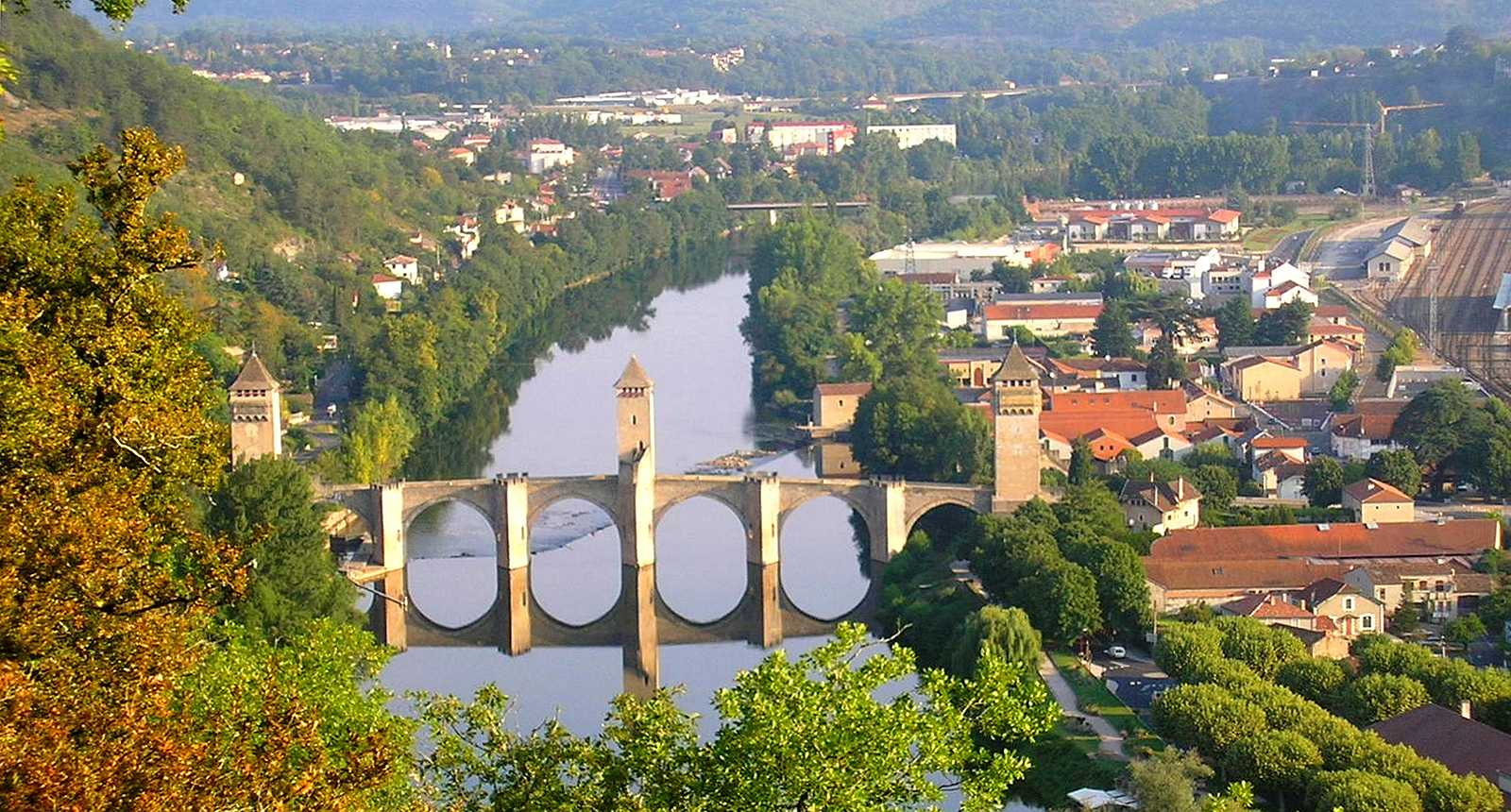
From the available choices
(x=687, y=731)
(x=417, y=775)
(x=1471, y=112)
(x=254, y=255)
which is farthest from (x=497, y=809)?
(x=1471, y=112)

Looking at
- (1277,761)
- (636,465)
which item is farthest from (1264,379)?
(1277,761)

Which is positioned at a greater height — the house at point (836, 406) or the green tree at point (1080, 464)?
the house at point (836, 406)

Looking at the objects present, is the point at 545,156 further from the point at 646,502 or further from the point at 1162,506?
the point at 1162,506

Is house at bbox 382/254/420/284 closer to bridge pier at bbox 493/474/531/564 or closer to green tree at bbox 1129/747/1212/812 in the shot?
bridge pier at bbox 493/474/531/564

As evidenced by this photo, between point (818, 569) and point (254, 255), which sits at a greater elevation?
point (254, 255)

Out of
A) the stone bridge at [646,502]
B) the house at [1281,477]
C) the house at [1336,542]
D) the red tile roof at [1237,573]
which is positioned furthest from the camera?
the house at [1281,477]

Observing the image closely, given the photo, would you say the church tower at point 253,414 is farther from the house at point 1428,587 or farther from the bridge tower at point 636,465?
the house at point 1428,587

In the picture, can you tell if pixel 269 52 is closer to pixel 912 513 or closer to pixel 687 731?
pixel 912 513

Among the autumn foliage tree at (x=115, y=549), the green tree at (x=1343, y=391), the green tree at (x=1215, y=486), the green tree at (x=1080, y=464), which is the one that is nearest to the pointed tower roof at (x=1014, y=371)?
the green tree at (x=1080, y=464)

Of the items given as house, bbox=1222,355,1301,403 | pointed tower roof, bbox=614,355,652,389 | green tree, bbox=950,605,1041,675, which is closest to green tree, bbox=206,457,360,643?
pointed tower roof, bbox=614,355,652,389
